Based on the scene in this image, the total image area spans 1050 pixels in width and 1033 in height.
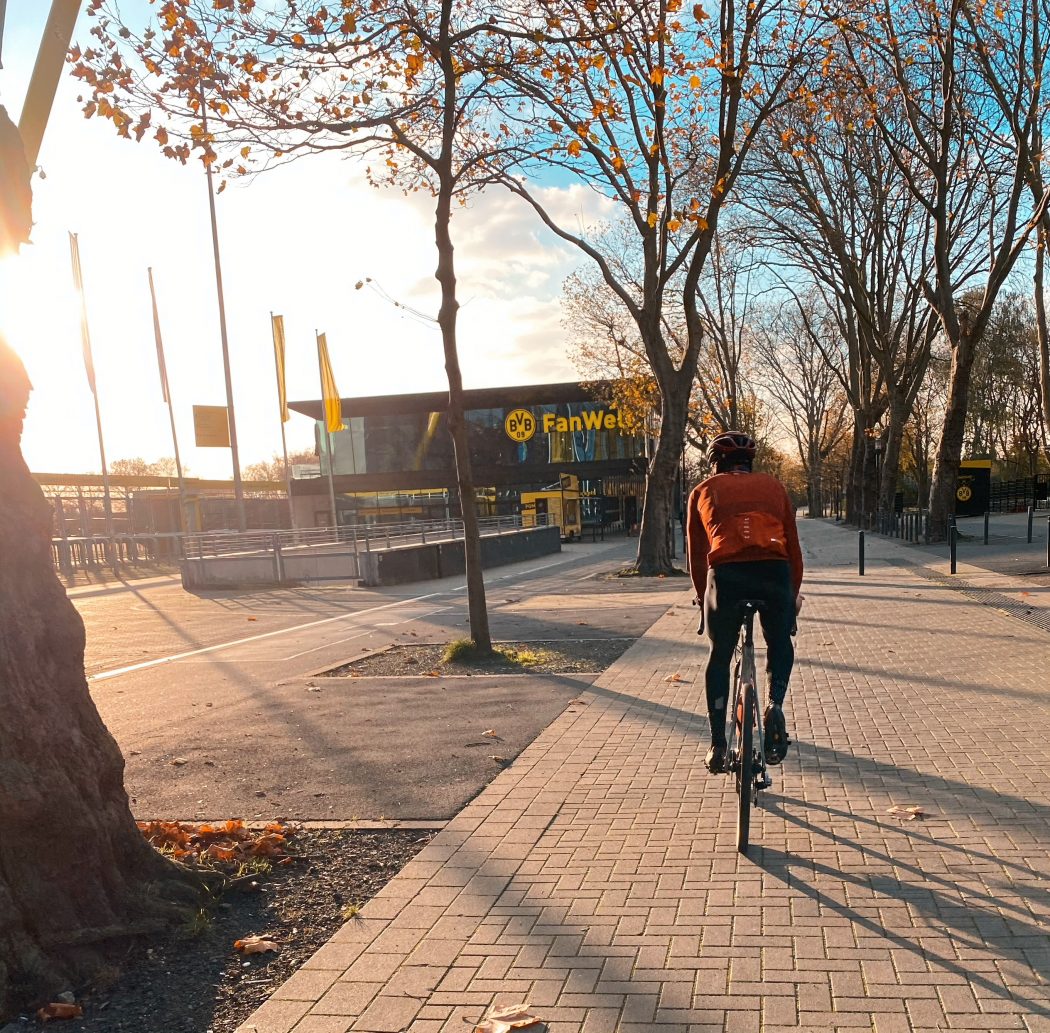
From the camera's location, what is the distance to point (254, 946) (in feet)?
11.9

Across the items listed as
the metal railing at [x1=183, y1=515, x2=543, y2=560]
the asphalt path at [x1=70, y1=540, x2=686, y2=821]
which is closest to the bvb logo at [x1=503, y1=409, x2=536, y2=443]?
the metal railing at [x1=183, y1=515, x2=543, y2=560]

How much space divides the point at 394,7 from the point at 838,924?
8665mm

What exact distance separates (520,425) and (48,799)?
5189 cm

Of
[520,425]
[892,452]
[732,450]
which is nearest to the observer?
[732,450]

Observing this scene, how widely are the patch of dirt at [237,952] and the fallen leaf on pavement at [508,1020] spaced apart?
32.3 inches

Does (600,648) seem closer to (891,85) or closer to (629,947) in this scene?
(629,947)

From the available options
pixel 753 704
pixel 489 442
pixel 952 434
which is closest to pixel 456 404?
pixel 753 704

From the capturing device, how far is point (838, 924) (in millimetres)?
3570

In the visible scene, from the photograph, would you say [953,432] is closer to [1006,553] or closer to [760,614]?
[1006,553]

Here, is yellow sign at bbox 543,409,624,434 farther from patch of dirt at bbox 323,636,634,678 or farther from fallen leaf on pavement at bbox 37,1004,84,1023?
fallen leaf on pavement at bbox 37,1004,84,1023

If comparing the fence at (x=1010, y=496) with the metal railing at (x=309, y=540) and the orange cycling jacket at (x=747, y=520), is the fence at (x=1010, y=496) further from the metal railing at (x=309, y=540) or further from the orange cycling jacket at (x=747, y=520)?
the orange cycling jacket at (x=747, y=520)

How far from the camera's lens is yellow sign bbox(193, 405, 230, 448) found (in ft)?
104

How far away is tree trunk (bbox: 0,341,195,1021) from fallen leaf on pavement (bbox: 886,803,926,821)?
10.7 feet

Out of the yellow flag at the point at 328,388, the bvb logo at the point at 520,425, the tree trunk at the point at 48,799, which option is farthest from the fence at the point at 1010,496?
the tree trunk at the point at 48,799
